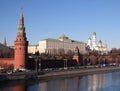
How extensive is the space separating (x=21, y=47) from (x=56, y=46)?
75232 mm

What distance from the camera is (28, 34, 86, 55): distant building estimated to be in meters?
123

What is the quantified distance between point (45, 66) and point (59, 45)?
68266mm

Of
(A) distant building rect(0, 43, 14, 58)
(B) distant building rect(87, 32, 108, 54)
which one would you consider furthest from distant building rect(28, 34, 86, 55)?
(A) distant building rect(0, 43, 14, 58)

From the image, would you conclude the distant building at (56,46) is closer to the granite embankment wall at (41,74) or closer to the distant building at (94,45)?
the distant building at (94,45)

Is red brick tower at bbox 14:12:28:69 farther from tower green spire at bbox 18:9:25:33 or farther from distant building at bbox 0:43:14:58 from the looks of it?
distant building at bbox 0:43:14:58

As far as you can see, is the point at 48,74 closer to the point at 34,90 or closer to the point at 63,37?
the point at 34,90

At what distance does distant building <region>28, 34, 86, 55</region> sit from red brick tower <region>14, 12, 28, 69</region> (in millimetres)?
61270

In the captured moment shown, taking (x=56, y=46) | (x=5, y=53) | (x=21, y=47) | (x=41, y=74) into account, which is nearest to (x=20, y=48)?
(x=21, y=47)

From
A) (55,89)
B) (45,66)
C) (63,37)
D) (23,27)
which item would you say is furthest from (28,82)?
(63,37)

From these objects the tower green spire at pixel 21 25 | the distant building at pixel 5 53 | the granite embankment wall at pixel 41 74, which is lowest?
the granite embankment wall at pixel 41 74

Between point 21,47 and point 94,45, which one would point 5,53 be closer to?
point 21,47

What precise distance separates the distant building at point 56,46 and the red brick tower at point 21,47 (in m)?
61.3

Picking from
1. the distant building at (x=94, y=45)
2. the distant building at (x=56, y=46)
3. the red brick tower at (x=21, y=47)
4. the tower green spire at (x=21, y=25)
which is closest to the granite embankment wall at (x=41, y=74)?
the red brick tower at (x=21, y=47)

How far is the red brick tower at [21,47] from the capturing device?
5400cm
